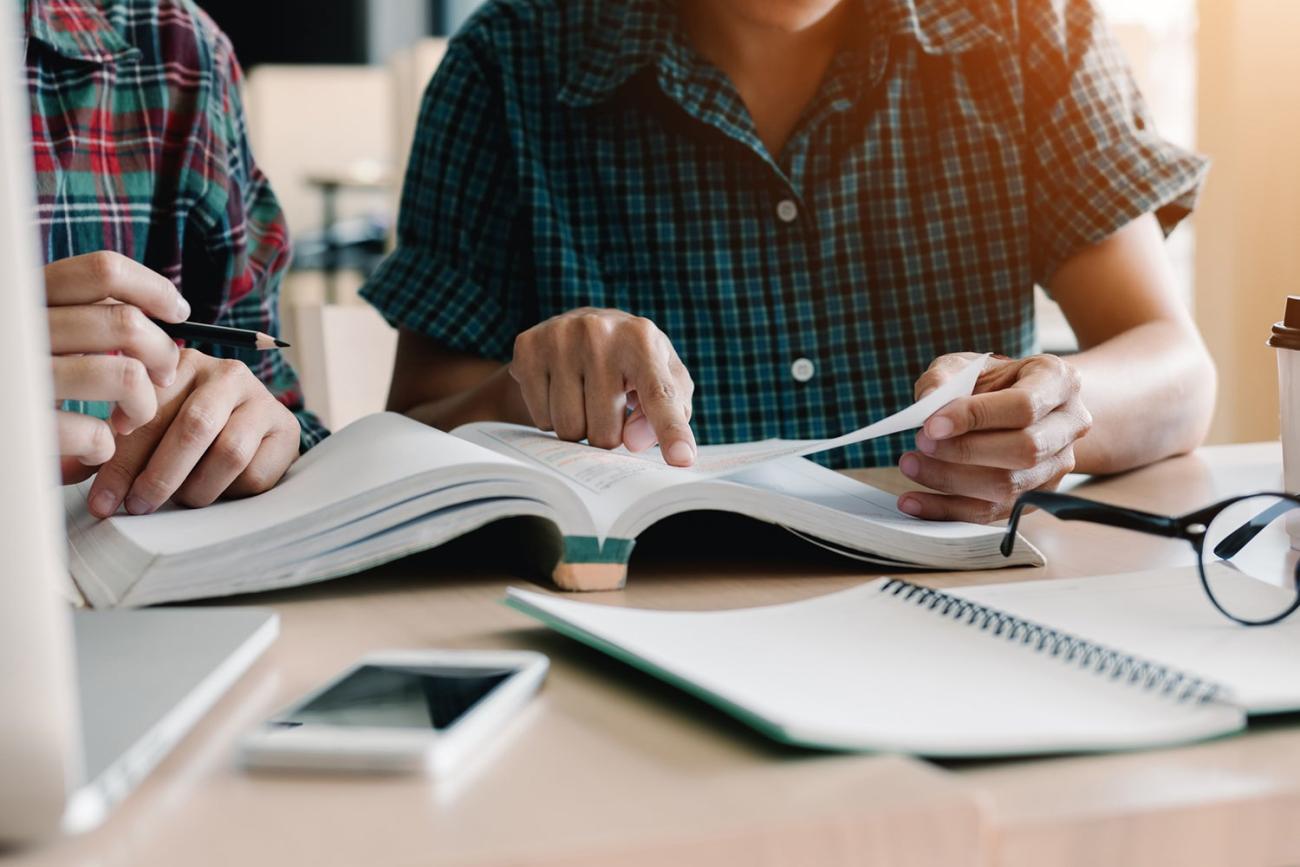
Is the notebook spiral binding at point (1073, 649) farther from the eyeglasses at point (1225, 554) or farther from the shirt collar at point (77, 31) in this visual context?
the shirt collar at point (77, 31)

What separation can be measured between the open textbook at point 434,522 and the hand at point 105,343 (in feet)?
0.17

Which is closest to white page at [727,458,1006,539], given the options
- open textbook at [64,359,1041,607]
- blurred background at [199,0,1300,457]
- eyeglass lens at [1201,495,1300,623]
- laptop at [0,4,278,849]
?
open textbook at [64,359,1041,607]

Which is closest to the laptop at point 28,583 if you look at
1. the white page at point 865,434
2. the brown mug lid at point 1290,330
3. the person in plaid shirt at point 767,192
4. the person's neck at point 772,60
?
the white page at point 865,434

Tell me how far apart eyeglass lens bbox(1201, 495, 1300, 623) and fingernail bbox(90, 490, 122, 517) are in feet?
1.71

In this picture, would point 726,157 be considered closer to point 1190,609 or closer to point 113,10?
point 113,10

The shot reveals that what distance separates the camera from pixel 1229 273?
1818mm

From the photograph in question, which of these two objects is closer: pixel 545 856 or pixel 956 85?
pixel 545 856

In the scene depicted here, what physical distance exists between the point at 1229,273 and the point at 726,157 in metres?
0.95

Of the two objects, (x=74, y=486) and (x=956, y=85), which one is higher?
(x=956, y=85)

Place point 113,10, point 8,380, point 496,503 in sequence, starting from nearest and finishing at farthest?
point 8,380 → point 496,503 → point 113,10

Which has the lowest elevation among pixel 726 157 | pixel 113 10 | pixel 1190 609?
pixel 1190 609

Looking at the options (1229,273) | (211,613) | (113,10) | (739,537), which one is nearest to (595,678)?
(211,613)

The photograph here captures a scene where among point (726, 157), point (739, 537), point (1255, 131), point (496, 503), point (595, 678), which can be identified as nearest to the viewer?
point (595, 678)

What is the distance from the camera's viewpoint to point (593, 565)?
61 cm
